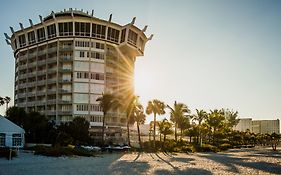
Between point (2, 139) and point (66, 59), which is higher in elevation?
point (66, 59)

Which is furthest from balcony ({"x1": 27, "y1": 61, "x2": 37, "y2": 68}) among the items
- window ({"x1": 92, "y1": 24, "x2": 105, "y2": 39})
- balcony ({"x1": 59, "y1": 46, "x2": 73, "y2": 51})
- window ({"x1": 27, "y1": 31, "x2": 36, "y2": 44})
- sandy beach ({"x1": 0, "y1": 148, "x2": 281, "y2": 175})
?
sandy beach ({"x1": 0, "y1": 148, "x2": 281, "y2": 175})

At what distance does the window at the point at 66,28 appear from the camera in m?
88.9

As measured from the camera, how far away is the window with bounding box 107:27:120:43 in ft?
304

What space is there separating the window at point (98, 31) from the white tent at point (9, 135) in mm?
41987

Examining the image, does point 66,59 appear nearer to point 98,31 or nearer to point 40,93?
point 98,31

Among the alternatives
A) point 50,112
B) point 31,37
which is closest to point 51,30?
point 31,37

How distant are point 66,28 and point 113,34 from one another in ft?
43.6

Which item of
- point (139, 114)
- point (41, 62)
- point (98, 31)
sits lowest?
point (139, 114)

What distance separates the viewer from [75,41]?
3529 inches

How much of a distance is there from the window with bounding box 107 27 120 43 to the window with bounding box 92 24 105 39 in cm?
176

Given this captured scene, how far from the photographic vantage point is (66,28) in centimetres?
8950

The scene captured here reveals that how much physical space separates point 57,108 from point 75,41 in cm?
1899

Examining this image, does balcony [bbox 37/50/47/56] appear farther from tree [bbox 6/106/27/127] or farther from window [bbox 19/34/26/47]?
tree [bbox 6/106/27/127]

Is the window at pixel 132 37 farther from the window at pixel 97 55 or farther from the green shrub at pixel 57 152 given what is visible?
the green shrub at pixel 57 152
